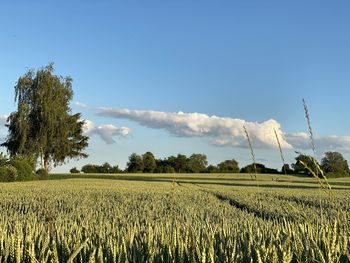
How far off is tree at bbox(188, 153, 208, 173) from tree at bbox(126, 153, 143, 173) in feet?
31.2

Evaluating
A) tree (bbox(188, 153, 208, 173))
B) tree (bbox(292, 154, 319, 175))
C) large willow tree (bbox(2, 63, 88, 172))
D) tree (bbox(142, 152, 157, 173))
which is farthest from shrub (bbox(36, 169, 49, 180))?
tree (bbox(292, 154, 319, 175))

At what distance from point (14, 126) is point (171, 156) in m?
39.1

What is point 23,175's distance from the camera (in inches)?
1880

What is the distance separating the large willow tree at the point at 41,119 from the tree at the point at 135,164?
1166 inches

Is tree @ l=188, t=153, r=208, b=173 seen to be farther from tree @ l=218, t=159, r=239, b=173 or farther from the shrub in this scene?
the shrub

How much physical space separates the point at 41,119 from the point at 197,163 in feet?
152

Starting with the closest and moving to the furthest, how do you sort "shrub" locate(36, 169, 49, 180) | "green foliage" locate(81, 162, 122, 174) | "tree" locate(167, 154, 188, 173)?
"shrub" locate(36, 169, 49, 180)
"green foliage" locate(81, 162, 122, 174)
"tree" locate(167, 154, 188, 173)

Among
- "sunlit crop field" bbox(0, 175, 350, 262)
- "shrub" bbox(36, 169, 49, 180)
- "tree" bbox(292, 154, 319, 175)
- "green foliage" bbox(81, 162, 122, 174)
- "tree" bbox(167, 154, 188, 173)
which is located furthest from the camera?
"tree" bbox(167, 154, 188, 173)

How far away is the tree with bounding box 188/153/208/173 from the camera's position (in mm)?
89875

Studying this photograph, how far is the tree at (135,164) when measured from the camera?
91.9 meters

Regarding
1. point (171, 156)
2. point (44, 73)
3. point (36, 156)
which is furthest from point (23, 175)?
point (171, 156)

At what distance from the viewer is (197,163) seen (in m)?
100

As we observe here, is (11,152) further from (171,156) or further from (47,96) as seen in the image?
(171,156)

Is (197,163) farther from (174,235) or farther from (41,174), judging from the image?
(174,235)
